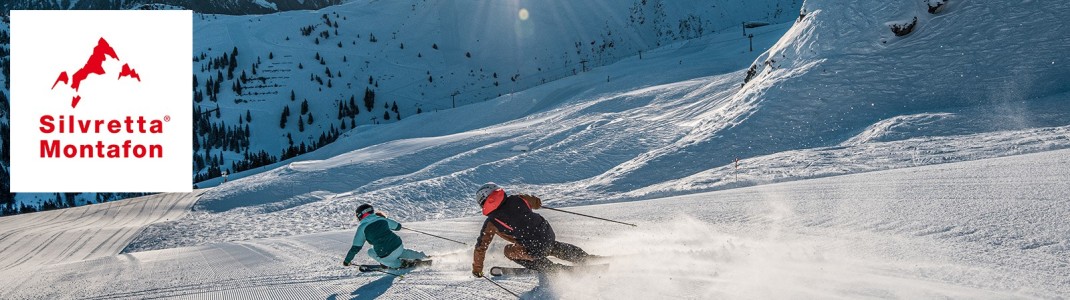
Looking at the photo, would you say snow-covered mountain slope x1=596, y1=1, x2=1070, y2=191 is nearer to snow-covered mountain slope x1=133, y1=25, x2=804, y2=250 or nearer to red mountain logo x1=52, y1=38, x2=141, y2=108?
snow-covered mountain slope x1=133, y1=25, x2=804, y2=250

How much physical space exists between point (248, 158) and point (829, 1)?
107047 millimetres

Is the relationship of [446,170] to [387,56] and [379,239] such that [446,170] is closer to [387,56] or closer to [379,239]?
[379,239]

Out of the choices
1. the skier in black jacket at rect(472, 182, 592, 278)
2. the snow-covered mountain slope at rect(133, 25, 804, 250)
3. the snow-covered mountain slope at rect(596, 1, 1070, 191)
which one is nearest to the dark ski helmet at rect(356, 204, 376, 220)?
the skier in black jacket at rect(472, 182, 592, 278)

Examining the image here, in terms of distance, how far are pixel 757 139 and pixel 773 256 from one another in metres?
16.2

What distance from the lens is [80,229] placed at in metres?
26.3

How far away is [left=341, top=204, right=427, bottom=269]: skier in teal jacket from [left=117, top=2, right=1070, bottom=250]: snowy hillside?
10.3 meters

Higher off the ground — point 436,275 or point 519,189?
point 436,275

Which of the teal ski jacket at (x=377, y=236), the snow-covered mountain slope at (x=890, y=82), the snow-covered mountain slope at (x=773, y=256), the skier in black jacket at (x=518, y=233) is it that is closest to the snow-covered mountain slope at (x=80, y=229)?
the snow-covered mountain slope at (x=773, y=256)

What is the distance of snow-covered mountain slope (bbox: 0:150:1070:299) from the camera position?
237 inches

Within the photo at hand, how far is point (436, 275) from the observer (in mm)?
8562

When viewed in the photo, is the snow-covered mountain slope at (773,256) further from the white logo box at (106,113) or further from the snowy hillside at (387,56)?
the snowy hillside at (387,56)

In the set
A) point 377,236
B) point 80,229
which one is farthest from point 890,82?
point 80,229

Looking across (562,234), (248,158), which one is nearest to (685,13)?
(248,158)

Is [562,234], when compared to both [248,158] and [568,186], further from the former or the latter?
[248,158]
